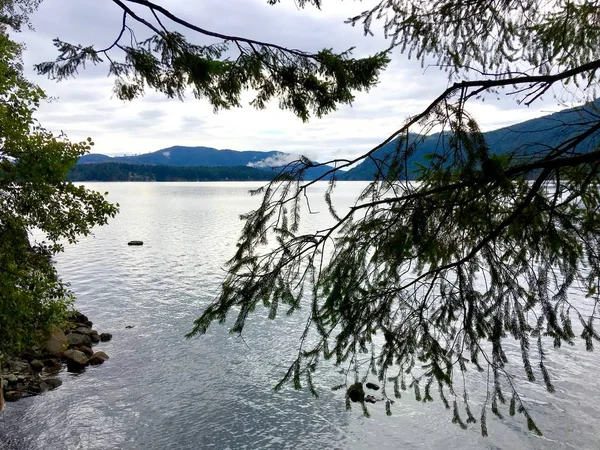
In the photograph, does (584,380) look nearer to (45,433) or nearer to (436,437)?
(436,437)

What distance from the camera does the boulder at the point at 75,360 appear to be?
1708 centimetres

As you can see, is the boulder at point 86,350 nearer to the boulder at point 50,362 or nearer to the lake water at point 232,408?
the lake water at point 232,408

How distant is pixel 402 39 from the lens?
218 inches

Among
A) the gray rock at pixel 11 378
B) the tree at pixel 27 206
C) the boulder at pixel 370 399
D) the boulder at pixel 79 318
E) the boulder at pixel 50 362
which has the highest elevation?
the tree at pixel 27 206

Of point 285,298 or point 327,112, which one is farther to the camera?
point 327,112

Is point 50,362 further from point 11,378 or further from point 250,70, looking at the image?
point 250,70

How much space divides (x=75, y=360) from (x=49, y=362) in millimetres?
1254

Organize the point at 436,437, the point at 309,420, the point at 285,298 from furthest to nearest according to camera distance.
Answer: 1. the point at 309,420
2. the point at 436,437
3. the point at 285,298

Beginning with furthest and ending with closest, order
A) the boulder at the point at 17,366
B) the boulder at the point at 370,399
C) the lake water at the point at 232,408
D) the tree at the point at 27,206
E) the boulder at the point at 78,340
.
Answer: the boulder at the point at 78,340
the boulder at the point at 17,366
the boulder at the point at 370,399
the lake water at the point at 232,408
the tree at the point at 27,206

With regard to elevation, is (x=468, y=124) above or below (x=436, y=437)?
above

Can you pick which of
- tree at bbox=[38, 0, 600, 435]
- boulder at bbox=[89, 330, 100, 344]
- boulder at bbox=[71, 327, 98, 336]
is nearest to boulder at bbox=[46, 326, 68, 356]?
boulder at bbox=[71, 327, 98, 336]

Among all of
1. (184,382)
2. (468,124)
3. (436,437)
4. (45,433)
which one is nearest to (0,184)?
(45,433)

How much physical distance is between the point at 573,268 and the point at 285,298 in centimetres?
320

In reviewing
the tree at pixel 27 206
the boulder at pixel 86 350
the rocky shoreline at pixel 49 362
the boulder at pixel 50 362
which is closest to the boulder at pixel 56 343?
the rocky shoreline at pixel 49 362
